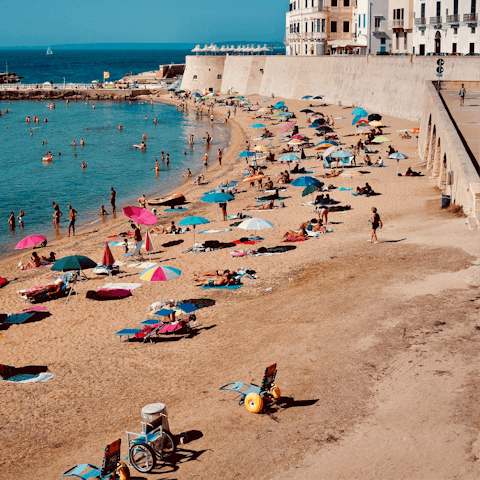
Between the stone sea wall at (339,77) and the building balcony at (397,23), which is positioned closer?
the stone sea wall at (339,77)

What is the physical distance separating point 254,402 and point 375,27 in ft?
204

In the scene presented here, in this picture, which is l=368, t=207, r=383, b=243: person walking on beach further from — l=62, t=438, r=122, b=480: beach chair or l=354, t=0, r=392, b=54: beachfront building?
l=354, t=0, r=392, b=54: beachfront building

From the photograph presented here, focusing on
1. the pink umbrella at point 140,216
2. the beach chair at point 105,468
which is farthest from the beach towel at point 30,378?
A: the pink umbrella at point 140,216

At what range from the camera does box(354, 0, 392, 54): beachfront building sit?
6456 centimetres

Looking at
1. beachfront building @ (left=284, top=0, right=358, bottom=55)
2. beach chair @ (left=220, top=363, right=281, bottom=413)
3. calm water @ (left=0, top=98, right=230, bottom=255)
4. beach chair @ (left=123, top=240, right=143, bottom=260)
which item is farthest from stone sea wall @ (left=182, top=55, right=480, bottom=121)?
beach chair @ (left=220, top=363, right=281, bottom=413)

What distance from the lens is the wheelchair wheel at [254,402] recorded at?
1008 centimetres

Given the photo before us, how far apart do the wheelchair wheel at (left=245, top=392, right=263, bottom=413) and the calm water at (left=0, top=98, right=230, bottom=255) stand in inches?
764

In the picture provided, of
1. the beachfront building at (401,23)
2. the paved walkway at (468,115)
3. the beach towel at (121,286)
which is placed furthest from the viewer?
the beachfront building at (401,23)

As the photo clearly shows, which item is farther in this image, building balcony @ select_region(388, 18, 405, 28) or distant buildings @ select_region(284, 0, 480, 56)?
building balcony @ select_region(388, 18, 405, 28)

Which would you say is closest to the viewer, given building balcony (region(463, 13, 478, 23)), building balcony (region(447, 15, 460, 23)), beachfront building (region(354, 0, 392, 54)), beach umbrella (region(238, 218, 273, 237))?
beach umbrella (region(238, 218, 273, 237))

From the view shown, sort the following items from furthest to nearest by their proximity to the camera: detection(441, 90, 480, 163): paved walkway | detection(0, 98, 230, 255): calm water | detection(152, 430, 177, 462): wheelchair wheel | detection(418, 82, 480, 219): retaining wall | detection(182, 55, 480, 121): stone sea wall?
1. detection(182, 55, 480, 121): stone sea wall
2. detection(0, 98, 230, 255): calm water
3. detection(441, 90, 480, 163): paved walkway
4. detection(418, 82, 480, 219): retaining wall
5. detection(152, 430, 177, 462): wheelchair wheel

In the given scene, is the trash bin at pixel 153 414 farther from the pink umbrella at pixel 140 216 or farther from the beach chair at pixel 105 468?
the pink umbrella at pixel 140 216

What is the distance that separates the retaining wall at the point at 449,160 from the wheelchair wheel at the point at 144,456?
1247cm

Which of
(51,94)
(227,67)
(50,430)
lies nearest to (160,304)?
(50,430)
